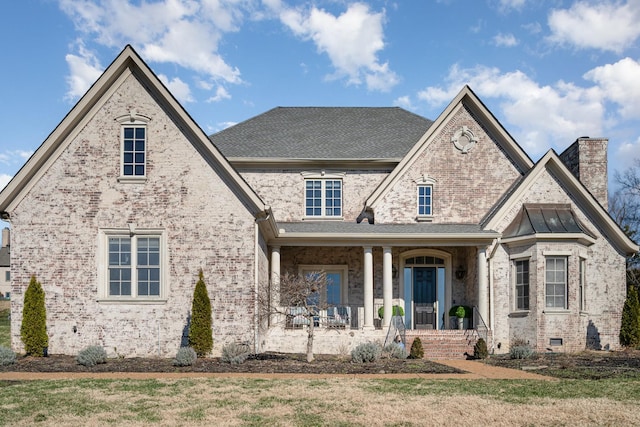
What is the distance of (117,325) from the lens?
57.4 feet

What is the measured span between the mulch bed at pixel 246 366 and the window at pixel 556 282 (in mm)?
5486

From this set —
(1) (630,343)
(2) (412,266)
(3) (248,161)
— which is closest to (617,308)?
(1) (630,343)

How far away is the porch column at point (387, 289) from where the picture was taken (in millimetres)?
20438

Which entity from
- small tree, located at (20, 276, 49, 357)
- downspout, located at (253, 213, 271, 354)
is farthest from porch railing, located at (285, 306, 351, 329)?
small tree, located at (20, 276, 49, 357)

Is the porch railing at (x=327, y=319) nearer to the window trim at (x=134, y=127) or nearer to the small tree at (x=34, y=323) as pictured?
the window trim at (x=134, y=127)

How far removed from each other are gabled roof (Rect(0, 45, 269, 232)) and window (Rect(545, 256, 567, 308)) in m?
9.33

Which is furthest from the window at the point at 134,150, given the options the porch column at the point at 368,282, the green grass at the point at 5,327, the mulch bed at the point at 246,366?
the green grass at the point at 5,327

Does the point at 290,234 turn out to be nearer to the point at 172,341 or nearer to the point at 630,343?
the point at 172,341

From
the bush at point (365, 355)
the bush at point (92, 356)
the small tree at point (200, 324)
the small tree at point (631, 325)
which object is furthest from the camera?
the small tree at point (631, 325)

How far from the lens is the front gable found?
897 inches

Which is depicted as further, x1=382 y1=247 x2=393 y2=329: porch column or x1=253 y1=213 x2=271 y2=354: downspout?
x1=382 y1=247 x2=393 y2=329: porch column

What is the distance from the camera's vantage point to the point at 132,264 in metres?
17.7

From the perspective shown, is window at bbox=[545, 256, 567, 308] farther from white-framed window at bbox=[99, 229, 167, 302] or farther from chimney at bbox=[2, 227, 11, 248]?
chimney at bbox=[2, 227, 11, 248]

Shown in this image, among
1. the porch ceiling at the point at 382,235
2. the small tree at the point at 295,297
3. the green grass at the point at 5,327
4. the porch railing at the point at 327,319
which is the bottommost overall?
the green grass at the point at 5,327
